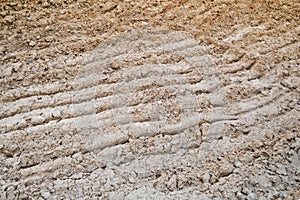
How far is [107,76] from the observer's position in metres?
1.43

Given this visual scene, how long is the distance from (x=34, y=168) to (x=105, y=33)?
27.9 inches

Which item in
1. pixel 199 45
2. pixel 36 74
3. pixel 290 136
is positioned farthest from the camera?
pixel 199 45

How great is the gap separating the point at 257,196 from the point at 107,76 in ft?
2.42

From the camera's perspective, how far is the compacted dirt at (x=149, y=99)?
113cm

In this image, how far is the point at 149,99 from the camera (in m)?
1.37

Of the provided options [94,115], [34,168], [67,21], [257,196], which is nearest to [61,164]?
[34,168]

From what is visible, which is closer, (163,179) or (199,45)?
(163,179)

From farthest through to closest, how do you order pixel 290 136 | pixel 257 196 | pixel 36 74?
pixel 36 74 < pixel 290 136 < pixel 257 196

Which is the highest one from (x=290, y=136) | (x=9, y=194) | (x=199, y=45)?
(x=199, y=45)

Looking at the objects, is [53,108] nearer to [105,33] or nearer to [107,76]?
[107,76]

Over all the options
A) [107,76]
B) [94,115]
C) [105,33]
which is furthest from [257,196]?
[105,33]

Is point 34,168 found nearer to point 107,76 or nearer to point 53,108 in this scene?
point 53,108

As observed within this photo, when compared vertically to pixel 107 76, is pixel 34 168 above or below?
below

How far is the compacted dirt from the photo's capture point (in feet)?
3.70
